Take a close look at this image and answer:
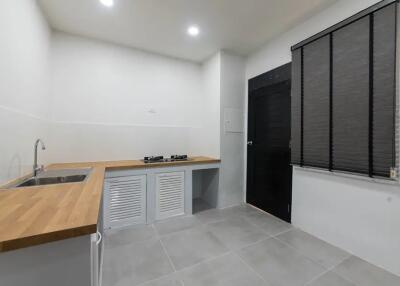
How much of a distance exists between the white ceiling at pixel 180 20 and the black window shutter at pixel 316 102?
0.52m

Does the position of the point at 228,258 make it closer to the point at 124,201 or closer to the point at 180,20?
the point at 124,201

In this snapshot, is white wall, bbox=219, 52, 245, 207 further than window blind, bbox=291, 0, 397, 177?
Yes

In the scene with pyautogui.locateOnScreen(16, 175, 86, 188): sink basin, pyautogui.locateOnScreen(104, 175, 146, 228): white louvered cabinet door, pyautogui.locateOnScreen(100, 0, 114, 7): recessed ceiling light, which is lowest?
pyautogui.locateOnScreen(104, 175, 146, 228): white louvered cabinet door

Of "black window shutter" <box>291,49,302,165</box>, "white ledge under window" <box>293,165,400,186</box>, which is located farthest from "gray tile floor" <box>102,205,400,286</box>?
"black window shutter" <box>291,49,302,165</box>

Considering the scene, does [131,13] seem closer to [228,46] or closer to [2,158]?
[228,46]

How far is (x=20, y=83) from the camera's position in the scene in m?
1.67

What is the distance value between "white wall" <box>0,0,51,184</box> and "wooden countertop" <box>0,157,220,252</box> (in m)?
0.46

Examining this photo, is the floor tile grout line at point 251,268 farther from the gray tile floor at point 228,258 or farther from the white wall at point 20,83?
the white wall at point 20,83

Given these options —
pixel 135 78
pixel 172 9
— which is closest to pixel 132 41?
pixel 135 78

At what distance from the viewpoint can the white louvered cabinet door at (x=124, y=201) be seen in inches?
95.3

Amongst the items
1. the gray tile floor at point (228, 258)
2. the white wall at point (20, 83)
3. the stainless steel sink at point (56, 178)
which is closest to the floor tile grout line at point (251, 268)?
the gray tile floor at point (228, 258)

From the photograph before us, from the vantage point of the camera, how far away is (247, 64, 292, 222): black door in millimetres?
2670

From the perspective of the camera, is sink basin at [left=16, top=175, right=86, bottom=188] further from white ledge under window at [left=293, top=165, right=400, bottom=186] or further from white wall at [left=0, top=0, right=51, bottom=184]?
white ledge under window at [left=293, top=165, right=400, bottom=186]

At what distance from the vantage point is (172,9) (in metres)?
2.19
